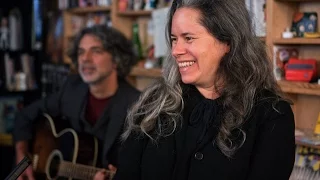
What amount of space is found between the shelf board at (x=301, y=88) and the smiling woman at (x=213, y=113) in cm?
85

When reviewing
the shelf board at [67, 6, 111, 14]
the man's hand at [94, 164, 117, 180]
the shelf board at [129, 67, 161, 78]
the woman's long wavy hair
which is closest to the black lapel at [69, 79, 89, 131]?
the man's hand at [94, 164, 117, 180]

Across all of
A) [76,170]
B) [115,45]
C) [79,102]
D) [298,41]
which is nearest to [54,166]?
[76,170]

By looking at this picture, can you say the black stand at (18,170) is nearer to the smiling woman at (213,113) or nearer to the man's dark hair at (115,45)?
the smiling woman at (213,113)

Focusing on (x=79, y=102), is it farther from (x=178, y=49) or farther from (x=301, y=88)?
(x=178, y=49)

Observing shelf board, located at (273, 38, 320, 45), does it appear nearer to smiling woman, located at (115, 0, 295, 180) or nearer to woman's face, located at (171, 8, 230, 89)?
smiling woman, located at (115, 0, 295, 180)

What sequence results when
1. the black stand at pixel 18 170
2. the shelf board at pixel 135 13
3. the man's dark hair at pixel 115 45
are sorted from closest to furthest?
1. the black stand at pixel 18 170
2. the man's dark hair at pixel 115 45
3. the shelf board at pixel 135 13

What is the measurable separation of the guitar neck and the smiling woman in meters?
0.90

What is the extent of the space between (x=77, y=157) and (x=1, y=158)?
1744 millimetres

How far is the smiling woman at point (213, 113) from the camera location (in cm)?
163

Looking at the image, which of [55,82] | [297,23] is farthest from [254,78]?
[55,82]

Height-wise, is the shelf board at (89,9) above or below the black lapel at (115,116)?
above

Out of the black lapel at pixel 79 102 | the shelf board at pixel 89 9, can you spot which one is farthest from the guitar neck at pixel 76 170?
the shelf board at pixel 89 9

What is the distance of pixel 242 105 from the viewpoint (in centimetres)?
166

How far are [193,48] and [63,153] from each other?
134 cm
